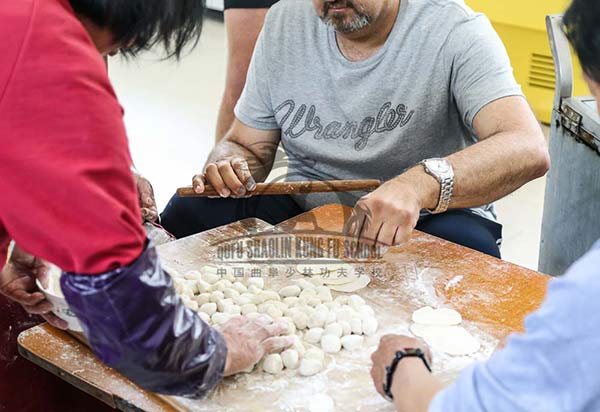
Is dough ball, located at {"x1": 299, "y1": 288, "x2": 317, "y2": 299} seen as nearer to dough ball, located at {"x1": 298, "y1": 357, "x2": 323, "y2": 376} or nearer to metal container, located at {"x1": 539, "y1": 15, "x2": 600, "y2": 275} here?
dough ball, located at {"x1": 298, "y1": 357, "x2": 323, "y2": 376}

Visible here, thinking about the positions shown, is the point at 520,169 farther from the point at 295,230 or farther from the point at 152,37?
the point at 152,37

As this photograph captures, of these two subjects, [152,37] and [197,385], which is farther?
[197,385]

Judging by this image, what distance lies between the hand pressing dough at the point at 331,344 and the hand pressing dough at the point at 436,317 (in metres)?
0.17

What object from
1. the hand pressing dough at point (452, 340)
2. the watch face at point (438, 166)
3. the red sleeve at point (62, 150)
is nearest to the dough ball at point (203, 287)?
the hand pressing dough at point (452, 340)

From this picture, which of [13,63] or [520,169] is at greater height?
[13,63]

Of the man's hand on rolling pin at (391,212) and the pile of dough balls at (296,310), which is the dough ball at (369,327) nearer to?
the pile of dough balls at (296,310)

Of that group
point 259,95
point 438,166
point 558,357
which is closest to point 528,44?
point 259,95

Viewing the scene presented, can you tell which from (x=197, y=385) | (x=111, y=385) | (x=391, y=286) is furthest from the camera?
(x=391, y=286)

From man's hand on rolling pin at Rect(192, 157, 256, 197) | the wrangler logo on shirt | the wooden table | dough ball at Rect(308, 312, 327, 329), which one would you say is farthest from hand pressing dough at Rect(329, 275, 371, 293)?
the wrangler logo on shirt

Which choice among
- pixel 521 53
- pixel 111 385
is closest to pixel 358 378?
pixel 111 385

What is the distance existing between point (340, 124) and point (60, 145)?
1240 mm

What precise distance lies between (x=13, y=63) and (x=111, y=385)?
0.63 metres

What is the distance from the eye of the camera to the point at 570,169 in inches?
92.7

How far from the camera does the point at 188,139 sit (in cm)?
430
